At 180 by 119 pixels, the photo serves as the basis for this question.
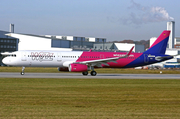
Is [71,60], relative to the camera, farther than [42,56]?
Yes

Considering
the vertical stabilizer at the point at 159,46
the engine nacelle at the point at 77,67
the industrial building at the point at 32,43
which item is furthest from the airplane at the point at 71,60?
the industrial building at the point at 32,43

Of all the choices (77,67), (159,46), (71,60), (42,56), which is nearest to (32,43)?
(42,56)

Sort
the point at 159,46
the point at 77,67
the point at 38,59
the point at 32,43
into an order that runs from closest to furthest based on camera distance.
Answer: the point at 77,67 < the point at 38,59 < the point at 159,46 < the point at 32,43

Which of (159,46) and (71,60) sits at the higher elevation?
(159,46)

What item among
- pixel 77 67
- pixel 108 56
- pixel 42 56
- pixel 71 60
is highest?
pixel 108 56

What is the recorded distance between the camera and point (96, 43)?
366 feet

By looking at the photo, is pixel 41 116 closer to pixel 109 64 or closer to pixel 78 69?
pixel 78 69

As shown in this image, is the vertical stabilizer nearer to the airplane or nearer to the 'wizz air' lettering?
the airplane

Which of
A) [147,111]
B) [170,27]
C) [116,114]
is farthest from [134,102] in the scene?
[170,27]

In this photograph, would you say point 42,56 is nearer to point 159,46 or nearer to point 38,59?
point 38,59

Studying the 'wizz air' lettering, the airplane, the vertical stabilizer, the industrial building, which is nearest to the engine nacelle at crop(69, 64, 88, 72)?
the airplane

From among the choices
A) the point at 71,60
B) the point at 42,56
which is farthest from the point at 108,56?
the point at 42,56

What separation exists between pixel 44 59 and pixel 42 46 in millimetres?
53527

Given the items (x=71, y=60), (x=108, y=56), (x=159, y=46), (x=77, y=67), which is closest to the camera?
(x=77, y=67)
